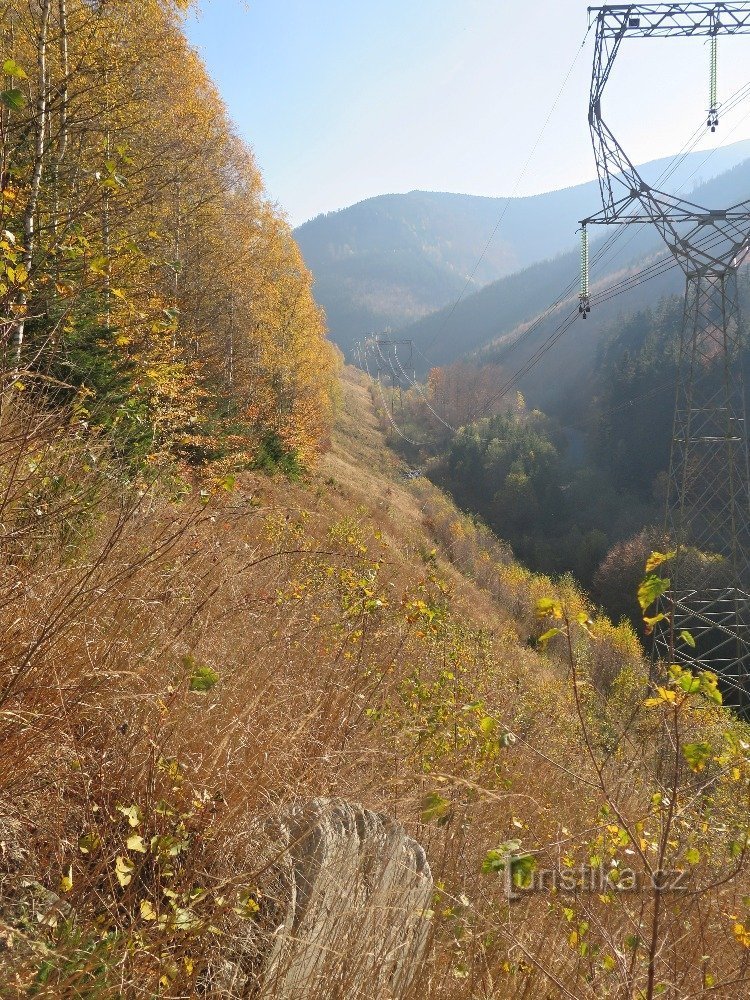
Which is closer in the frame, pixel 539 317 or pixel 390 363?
pixel 390 363

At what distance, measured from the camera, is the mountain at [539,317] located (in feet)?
400

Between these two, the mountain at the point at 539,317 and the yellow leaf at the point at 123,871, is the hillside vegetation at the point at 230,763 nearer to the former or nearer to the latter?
the yellow leaf at the point at 123,871

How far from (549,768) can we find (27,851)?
416 centimetres

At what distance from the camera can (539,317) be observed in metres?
149

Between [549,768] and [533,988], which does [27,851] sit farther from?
[549,768]

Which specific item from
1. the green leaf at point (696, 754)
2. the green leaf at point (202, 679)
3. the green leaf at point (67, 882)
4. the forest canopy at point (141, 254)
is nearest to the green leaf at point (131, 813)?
the green leaf at point (67, 882)

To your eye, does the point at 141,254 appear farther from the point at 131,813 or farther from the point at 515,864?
the point at 515,864

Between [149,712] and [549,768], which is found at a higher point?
[149,712]

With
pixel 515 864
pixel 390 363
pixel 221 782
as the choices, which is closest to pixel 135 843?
pixel 221 782

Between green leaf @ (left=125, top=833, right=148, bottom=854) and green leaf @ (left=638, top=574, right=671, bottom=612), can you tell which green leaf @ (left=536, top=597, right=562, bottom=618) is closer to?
green leaf @ (left=638, top=574, right=671, bottom=612)

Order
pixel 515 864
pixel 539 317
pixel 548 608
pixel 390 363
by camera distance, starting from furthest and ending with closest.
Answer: pixel 539 317 < pixel 390 363 < pixel 548 608 < pixel 515 864

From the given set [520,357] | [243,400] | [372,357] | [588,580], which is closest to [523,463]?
[588,580]

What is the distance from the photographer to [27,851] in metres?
1.60

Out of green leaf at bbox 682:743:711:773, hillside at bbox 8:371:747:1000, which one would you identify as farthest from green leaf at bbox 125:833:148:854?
green leaf at bbox 682:743:711:773
